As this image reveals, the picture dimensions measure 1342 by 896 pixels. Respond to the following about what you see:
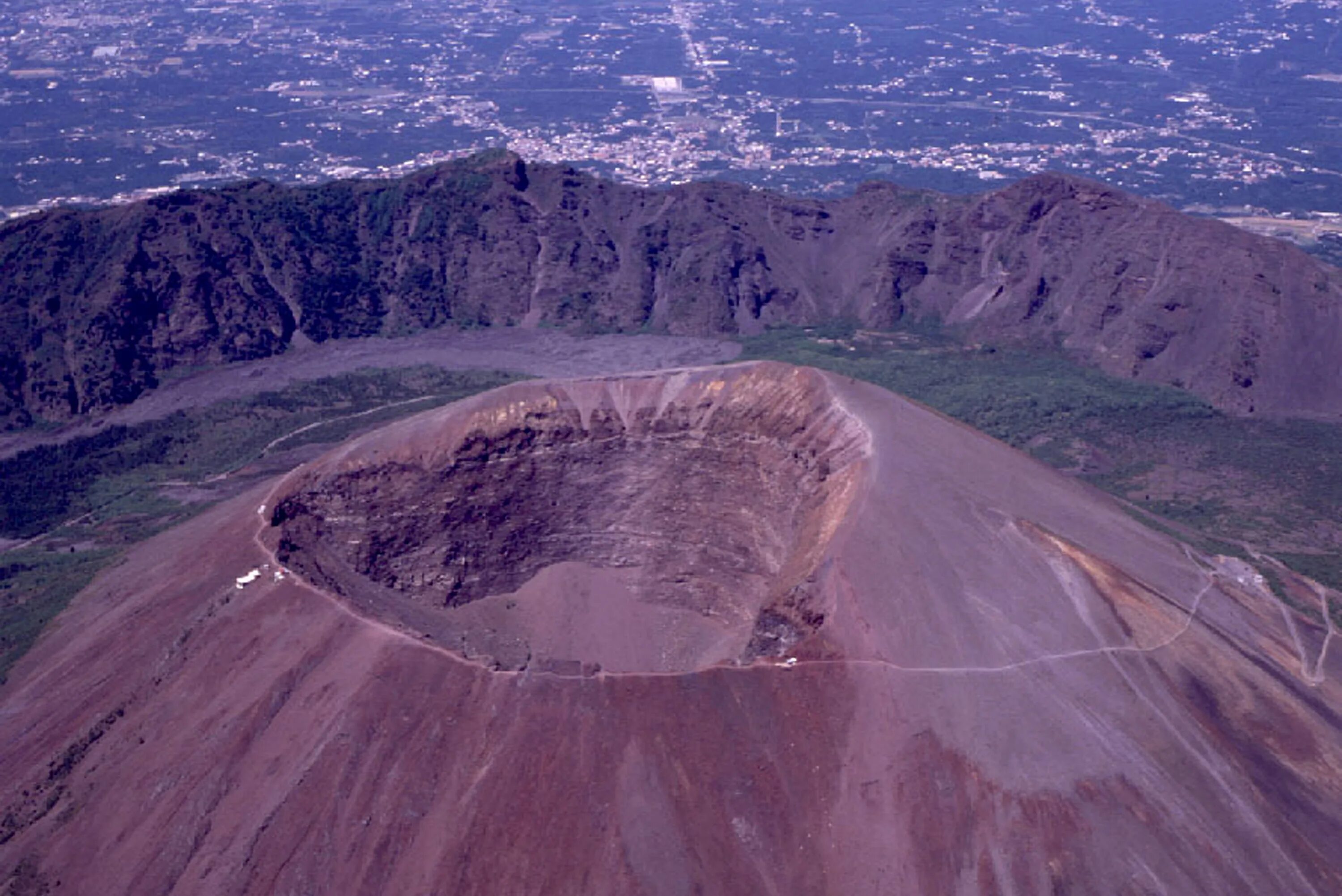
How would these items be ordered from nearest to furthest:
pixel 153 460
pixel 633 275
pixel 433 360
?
pixel 153 460, pixel 433 360, pixel 633 275

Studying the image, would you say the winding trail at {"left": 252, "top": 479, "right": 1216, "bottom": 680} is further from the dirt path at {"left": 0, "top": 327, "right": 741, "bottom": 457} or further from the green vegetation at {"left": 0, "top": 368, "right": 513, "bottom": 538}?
the dirt path at {"left": 0, "top": 327, "right": 741, "bottom": 457}

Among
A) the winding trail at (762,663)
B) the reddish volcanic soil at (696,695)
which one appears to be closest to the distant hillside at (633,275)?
the reddish volcanic soil at (696,695)

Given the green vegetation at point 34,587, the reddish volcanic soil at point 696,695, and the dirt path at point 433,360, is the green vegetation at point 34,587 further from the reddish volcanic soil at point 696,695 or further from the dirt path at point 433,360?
the dirt path at point 433,360

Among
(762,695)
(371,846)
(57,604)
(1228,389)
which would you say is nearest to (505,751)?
(371,846)

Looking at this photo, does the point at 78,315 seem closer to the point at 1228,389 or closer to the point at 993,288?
the point at 993,288

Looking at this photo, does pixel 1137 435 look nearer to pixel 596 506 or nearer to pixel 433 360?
pixel 596 506

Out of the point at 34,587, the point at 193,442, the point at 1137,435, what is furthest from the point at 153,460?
the point at 1137,435

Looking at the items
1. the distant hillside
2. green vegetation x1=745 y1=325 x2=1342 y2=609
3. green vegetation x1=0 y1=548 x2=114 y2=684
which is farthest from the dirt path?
green vegetation x1=0 y1=548 x2=114 y2=684

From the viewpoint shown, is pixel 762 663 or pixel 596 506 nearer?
pixel 762 663
